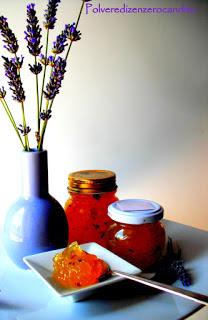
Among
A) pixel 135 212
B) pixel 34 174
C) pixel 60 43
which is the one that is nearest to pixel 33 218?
pixel 34 174

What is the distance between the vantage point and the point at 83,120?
1.55 m

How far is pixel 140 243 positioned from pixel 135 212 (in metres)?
0.06

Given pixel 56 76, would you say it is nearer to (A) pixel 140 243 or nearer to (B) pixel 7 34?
(B) pixel 7 34

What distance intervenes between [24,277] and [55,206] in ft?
0.45

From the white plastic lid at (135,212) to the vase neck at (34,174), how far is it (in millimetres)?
137

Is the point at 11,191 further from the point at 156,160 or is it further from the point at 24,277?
the point at 24,277

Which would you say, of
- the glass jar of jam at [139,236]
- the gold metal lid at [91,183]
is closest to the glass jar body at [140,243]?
the glass jar of jam at [139,236]

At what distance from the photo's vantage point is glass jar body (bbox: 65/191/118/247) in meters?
0.86

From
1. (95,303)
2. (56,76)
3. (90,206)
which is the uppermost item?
(56,76)

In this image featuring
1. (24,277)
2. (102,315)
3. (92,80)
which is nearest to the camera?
(102,315)

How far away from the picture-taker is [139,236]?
0.76 m

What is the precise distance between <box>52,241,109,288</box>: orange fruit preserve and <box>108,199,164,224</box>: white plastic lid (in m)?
0.10

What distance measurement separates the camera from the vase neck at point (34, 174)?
0.76 m

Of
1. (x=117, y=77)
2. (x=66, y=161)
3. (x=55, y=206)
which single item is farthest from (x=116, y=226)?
(x=117, y=77)
